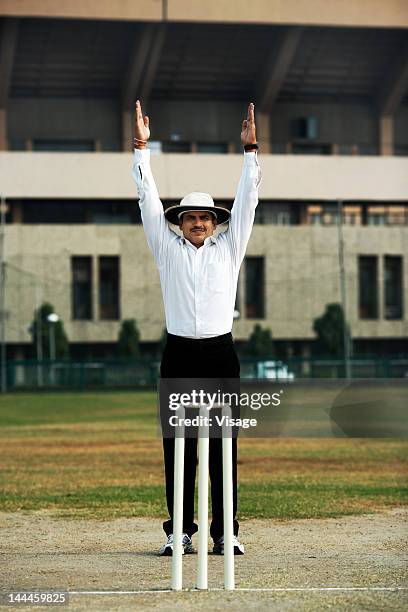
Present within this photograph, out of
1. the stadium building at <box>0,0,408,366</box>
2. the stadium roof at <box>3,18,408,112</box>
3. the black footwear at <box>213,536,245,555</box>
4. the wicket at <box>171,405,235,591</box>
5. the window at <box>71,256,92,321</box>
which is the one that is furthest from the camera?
the window at <box>71,256,92,321</box>

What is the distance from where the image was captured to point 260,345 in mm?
62250

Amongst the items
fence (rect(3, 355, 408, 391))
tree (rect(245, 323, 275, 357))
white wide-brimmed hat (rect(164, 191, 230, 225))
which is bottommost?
fence (rect(3, 355, 408, 391))

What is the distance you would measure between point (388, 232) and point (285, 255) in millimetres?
5438

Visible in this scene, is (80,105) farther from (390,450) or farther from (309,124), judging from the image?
(390,450)

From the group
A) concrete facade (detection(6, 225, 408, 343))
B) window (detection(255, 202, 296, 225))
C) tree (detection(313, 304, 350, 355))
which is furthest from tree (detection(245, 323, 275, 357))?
window (detection(255, 202, 296, 225))

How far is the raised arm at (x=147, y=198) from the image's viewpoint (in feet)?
27.2

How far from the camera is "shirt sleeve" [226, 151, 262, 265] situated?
823 centimetres

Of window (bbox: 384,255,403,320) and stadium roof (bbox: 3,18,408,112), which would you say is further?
window (bbox: 384,255,403,320)

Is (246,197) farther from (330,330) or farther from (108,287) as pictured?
(108,287)

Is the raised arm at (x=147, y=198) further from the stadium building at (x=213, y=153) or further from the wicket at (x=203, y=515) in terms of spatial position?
the stadium building at (x=213, y=153)

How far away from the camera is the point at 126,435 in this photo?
91.1 feet

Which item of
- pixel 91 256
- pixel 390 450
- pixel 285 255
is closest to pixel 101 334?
pixel 91 256

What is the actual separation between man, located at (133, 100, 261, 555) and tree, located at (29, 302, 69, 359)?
54476 millimetres

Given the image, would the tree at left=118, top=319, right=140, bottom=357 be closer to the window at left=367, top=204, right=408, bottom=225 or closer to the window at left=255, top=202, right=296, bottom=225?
the window at left=255, top=202, right=296, bottom=225
